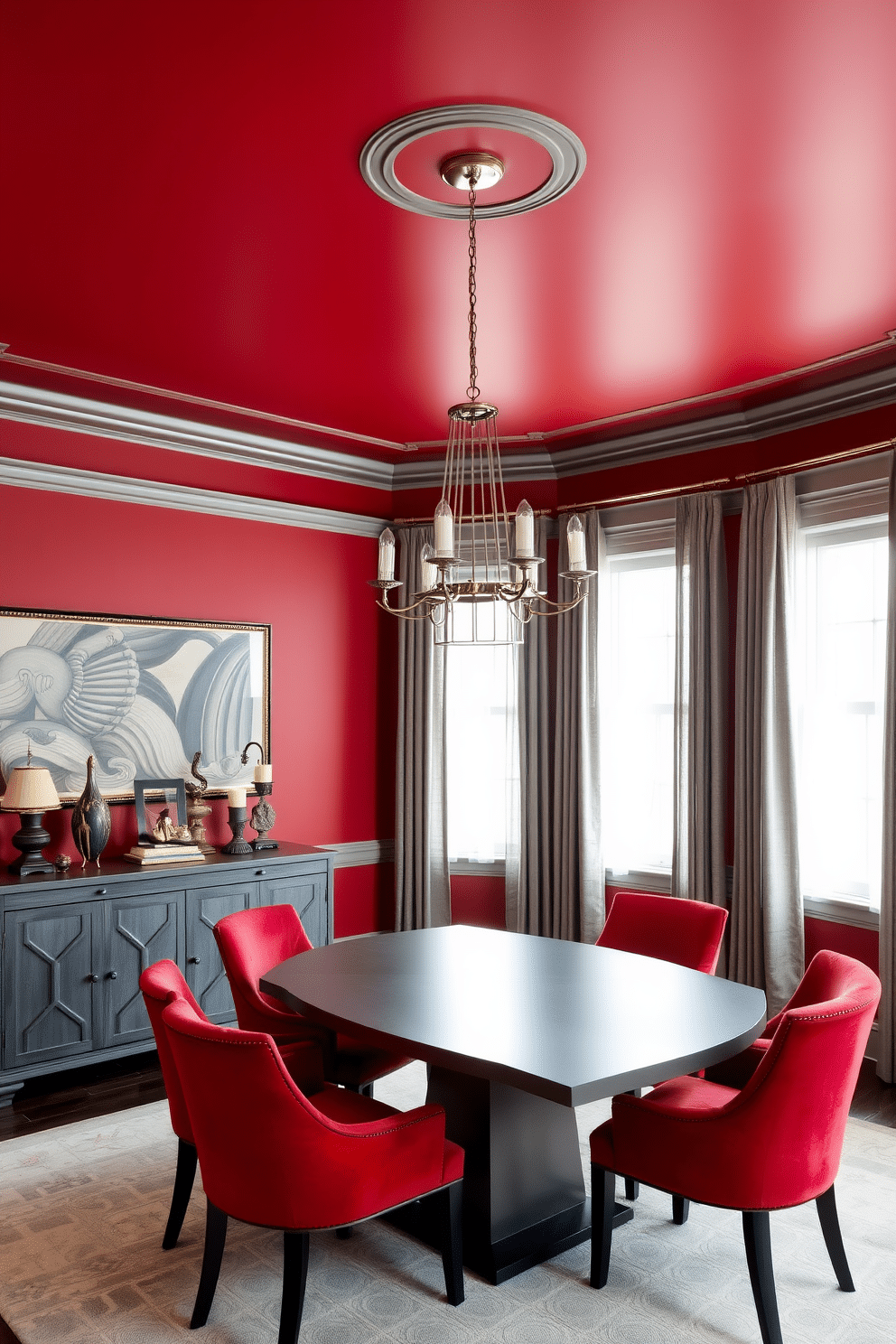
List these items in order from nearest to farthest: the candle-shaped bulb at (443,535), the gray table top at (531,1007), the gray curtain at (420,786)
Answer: the gray table top at (531,1007)
the candle-shaped bulb at (443,535)
the gray curtain at (420,786)

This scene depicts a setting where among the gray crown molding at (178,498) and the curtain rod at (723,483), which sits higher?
the curtain rod at (723,483)

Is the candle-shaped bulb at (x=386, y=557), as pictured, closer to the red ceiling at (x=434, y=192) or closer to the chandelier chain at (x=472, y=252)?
the chandelier chain at (x=472, y=252)

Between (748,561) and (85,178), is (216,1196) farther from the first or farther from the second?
(748,561)

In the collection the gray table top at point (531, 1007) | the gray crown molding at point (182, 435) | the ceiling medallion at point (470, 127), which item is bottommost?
the gray table top at point (531, 1007)

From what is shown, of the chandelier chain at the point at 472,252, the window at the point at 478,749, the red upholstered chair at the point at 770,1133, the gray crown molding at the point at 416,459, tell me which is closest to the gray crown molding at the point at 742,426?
the gray crown molding at the point at 416,459

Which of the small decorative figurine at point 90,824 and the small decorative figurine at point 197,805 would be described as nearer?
the small decorative figurine at point 90,824

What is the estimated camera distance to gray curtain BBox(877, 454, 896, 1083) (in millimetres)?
4074

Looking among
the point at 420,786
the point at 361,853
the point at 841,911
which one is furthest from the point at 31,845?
the point at 841,911

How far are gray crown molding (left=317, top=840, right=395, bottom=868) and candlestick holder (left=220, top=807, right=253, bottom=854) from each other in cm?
74

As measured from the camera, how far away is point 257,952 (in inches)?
133

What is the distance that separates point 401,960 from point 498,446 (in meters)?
3.24

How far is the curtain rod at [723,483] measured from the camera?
4.36m

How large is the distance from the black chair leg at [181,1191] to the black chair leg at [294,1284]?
55 cm

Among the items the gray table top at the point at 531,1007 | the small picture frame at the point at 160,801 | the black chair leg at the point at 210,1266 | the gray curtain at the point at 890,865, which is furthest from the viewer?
the small picture frame at the point at 160,801
